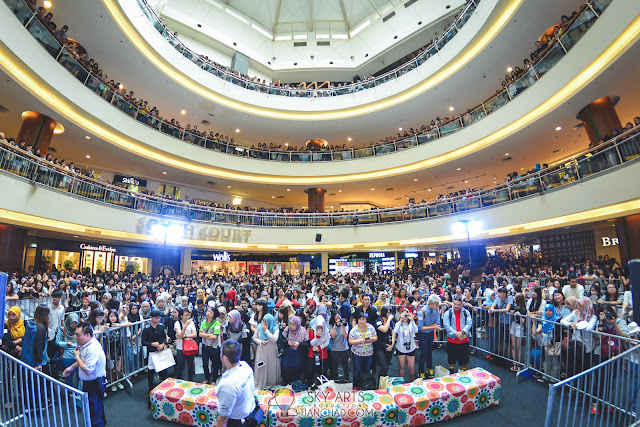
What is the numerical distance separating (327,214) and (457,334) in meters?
15.1

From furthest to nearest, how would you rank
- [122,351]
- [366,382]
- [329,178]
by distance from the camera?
1. [329,178]
2. [122,351]
3. [366,382]

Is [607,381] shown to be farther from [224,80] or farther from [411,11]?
[411,11]

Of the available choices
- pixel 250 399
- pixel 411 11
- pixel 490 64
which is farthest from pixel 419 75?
pixel 250 399

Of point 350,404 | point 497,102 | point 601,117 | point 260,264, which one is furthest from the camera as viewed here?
point 260,264

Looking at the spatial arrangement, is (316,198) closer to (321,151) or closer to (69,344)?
(321,151)

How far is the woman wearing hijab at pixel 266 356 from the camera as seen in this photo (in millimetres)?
5809

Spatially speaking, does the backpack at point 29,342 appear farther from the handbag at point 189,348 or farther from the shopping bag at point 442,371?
the shopping bag at point 442,371

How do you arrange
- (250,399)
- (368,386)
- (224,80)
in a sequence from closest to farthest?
1. (250,399)
2. (368,386)
3. (224,80)

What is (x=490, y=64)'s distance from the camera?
1767 centimetres

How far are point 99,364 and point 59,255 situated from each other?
15.6 metres

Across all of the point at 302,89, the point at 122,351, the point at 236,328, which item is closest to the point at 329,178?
the point at 302,89

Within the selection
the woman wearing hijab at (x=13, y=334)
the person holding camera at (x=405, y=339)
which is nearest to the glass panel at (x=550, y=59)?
the person holding camera at (x=405, y=339)

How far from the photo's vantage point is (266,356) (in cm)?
587

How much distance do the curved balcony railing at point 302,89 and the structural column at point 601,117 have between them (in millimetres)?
8306
